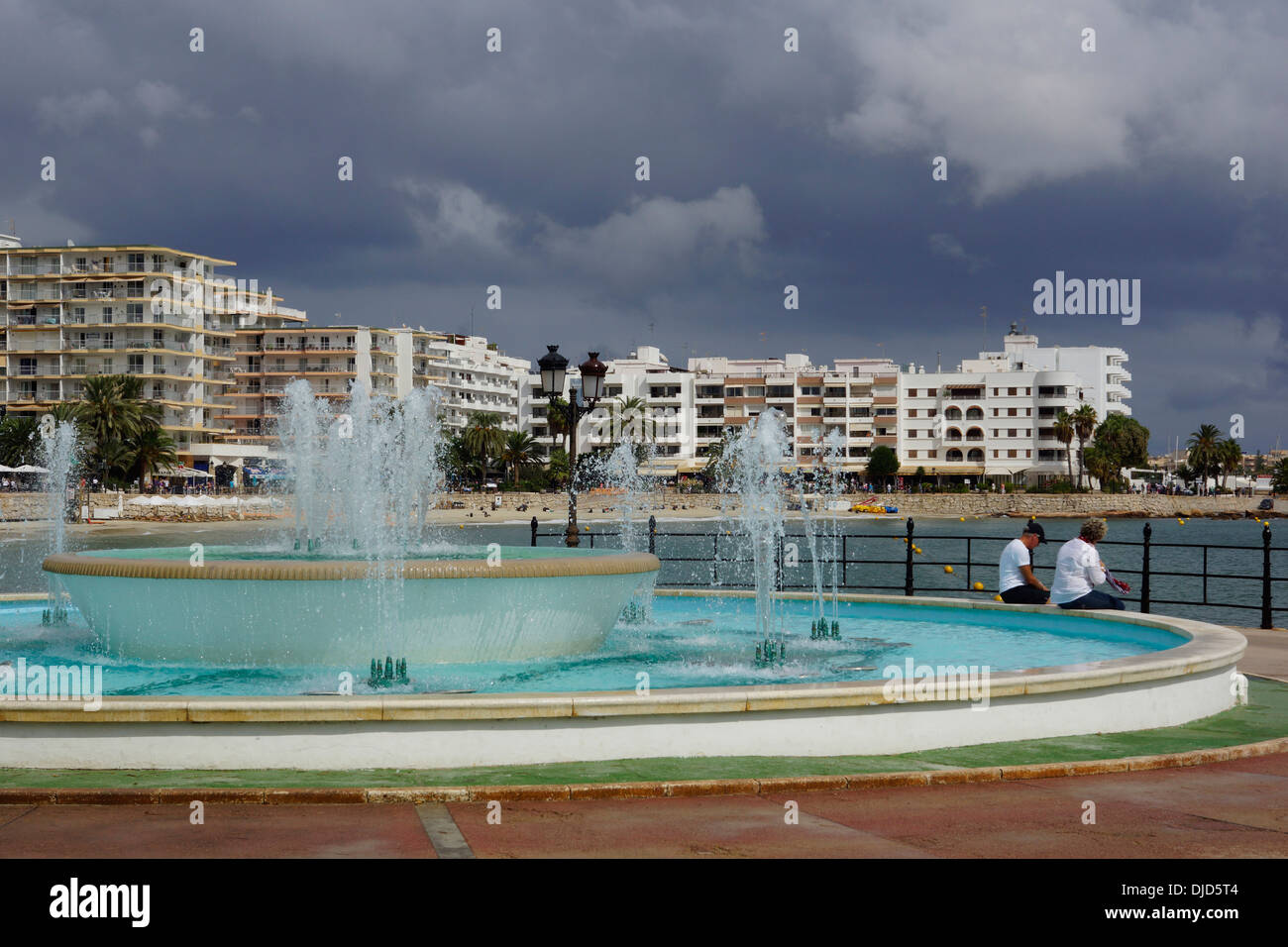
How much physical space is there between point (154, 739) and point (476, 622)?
4.19m

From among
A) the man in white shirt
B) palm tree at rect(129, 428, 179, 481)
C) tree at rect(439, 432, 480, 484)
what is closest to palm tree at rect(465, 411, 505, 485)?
tree at rect(439, 432, 480, 484)

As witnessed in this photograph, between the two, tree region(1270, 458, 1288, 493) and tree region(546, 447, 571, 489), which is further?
tree region(1270, 458, 1288, 493)

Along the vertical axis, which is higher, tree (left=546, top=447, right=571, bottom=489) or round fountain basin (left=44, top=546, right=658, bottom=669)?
tree (left=546, top=447, right=571, bottom=489)

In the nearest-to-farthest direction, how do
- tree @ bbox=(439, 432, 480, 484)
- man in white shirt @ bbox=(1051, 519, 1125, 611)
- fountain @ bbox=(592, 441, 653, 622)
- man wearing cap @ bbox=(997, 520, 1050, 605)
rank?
man in white shirt @ bbox=(1051, 519, 1125, 611) < man wearing cap @ bbox=(997, 520, 1050, 605) < fountain @ bbox=(592, 441, 653, 622) < tree @ bbox=(439, 432, 480, 484)

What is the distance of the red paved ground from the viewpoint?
6.36m

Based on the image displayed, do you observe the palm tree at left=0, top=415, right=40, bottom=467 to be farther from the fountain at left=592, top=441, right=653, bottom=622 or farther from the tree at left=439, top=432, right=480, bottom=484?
the fountain at left=592, top=441, right=653, bottom=622

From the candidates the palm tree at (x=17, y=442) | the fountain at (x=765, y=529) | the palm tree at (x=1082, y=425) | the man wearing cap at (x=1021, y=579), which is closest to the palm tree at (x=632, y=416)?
the palm tree at (x=1082, y=425)

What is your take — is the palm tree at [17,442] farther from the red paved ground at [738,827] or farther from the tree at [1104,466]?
the tree at [1104,466]

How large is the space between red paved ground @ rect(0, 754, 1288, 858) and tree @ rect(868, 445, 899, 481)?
12621 centimetres

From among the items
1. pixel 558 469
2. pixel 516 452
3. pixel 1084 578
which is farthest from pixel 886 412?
pixel 1084 578

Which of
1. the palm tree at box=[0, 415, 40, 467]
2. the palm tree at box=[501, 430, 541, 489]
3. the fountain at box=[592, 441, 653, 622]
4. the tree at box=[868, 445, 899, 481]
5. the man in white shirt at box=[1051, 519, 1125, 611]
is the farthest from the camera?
the palm tree at box=[501, 430, 541, 489]

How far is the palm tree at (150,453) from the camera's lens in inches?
3868

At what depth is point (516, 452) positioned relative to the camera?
136 meters

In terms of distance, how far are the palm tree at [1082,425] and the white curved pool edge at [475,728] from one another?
5202 inches
